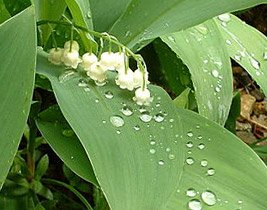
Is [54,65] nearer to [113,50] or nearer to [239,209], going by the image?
[113,50]

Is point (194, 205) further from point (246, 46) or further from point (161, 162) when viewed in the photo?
point (246, 46)

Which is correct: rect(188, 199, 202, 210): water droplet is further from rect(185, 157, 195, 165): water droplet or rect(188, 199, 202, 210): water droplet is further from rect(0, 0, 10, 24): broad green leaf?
rect(0, 0, 10, 24): broad green leaf

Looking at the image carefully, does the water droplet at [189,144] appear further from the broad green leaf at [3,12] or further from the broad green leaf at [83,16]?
the broad green leaf at [3,12]

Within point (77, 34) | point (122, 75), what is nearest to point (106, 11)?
point (77, 34)

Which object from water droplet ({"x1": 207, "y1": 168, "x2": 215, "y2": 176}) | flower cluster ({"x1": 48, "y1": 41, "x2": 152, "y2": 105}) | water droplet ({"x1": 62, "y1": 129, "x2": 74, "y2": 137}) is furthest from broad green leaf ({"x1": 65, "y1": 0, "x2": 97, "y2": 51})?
water droplet ({"x1": 207, "y1": 168, "x2": 215, "y2": 176})

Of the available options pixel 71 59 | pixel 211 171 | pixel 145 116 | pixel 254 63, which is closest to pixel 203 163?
pixel 211 171

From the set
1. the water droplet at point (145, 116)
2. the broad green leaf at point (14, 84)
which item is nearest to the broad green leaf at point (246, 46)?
the water droplet at point (145, 116)

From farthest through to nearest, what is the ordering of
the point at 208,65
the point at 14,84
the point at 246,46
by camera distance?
the point at 246,46 < the point at 208,65 < the point at 14,84
